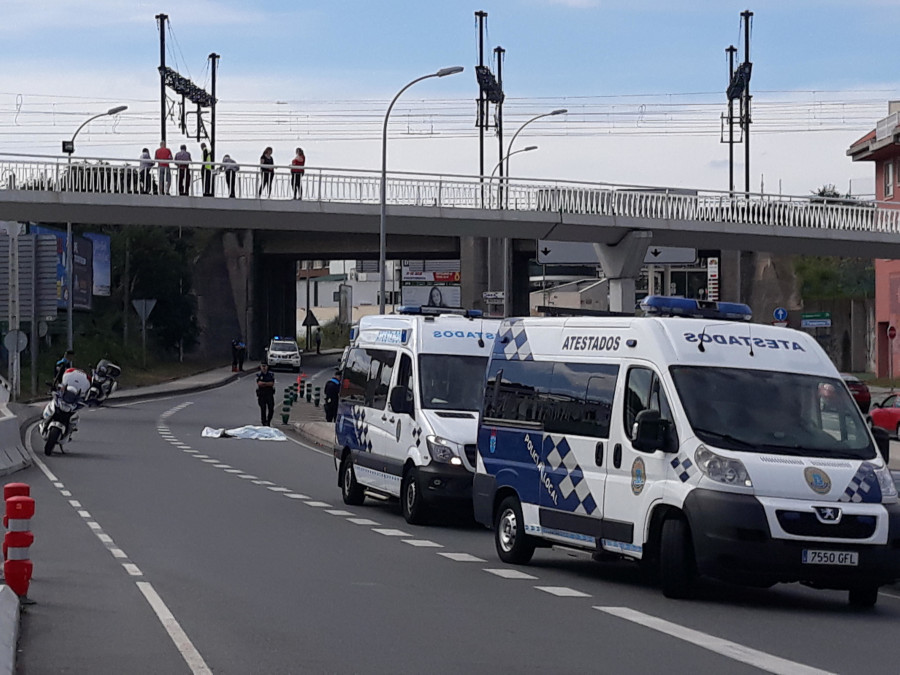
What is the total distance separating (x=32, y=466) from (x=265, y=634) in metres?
17.7

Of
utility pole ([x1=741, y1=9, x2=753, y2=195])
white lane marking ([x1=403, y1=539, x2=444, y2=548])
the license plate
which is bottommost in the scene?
white lane marking ([x1=403, y1=539, x2=444, y2=548])

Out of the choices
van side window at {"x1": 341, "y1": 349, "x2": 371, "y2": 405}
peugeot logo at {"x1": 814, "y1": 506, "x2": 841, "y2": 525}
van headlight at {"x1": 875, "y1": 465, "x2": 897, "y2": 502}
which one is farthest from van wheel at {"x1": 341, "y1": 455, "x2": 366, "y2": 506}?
peugeot logo at {"x1": 814, "y1": 506, "x2": 841, "y2": 525}

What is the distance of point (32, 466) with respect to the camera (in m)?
26.3

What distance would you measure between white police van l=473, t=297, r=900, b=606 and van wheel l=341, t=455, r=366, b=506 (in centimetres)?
588

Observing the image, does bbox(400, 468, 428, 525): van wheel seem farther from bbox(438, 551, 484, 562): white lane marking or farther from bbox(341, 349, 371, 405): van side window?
bbox(438, 551, 484, 562): white lane marking

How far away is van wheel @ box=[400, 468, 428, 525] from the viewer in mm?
17656

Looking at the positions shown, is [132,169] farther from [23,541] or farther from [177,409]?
[23,541]

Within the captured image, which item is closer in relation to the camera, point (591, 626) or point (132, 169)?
point (591, 626)

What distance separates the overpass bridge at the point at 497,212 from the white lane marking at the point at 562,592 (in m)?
29.7

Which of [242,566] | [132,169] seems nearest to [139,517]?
[242,566]

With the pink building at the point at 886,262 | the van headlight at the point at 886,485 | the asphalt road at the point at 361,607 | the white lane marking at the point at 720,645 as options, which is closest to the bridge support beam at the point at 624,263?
the pink building at the point at 886,262

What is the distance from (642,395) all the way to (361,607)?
305 cm

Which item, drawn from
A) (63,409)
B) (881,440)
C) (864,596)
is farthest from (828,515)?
(63,409)

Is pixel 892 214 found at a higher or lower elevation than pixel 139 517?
higher
